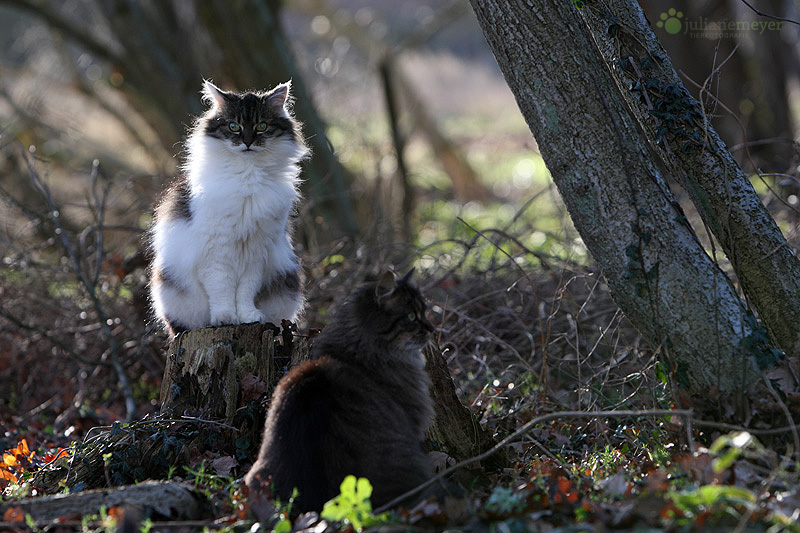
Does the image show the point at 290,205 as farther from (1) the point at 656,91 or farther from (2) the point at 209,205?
(1) the point at 656,91

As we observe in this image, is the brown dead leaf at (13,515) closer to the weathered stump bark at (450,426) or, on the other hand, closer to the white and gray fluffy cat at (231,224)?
the white and gray fluffy cat at (231,224)

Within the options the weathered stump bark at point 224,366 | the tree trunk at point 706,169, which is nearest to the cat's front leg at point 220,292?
the weathered stump bark at point 224,366

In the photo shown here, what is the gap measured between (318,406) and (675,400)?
5.52 ft

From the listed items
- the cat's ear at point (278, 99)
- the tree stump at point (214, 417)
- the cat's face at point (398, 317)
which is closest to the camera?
the cat's face at point (398, 317)

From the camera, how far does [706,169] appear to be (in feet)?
13.0

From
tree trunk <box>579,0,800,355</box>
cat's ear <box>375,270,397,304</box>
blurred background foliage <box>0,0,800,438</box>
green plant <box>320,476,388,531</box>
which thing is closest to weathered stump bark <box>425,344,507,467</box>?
blurred background foliage <box>0,0,800,438</box>

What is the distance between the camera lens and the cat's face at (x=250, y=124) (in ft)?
16.1

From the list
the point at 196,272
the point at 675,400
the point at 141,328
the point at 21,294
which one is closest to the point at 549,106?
the point at 675,400

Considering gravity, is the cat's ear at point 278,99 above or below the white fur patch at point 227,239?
above

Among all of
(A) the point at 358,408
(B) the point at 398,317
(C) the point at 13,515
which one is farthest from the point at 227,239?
(C) the point at 13,515

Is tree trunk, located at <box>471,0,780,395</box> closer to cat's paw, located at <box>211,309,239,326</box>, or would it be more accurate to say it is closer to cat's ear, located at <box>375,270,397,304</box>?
cat's ear, located at <box>375,270,397,304</box>

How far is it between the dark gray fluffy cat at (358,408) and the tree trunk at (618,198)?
102 cm

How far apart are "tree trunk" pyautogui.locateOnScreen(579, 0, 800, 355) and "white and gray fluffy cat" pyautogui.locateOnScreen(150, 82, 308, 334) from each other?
2.14 metres

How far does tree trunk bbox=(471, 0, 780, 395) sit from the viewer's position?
12.0ft
